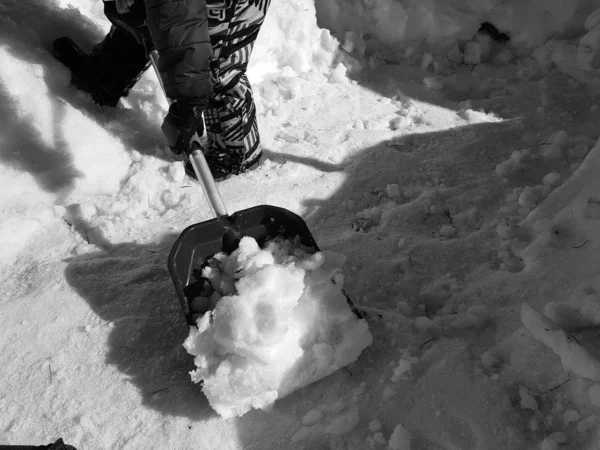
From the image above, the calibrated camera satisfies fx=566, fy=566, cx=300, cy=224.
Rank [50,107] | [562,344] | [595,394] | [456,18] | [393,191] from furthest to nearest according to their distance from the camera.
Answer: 1. [456,18]
2. [50,107]
3. [393,191]
4. [562,344]
5. [595,394]

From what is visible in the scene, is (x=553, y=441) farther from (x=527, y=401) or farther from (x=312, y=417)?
(x=312, y=417)

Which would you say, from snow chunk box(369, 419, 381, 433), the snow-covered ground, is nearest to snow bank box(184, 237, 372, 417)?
the snow-covered ground

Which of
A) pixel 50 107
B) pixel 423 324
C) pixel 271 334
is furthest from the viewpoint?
pixel 50 107

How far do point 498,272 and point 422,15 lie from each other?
1.94 m

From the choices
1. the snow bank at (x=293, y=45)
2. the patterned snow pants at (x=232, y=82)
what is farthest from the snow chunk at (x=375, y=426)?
the snow bank at (x=293, y=45)

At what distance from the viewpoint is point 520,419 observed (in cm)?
157

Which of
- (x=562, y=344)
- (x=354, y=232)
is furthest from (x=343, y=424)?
(x=354, y=232)

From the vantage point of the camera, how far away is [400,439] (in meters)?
1.58

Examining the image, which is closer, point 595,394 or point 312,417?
point 595,394

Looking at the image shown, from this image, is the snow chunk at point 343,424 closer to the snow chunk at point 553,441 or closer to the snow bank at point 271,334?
the snow bank at point 271,334

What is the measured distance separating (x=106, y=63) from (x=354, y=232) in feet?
5.01

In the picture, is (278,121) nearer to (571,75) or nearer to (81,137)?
(81,137)

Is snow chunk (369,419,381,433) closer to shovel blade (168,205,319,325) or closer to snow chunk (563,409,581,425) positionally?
snow chunk (563,409,581,425)

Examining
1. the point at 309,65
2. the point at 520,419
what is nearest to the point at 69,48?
the point at 309,65
